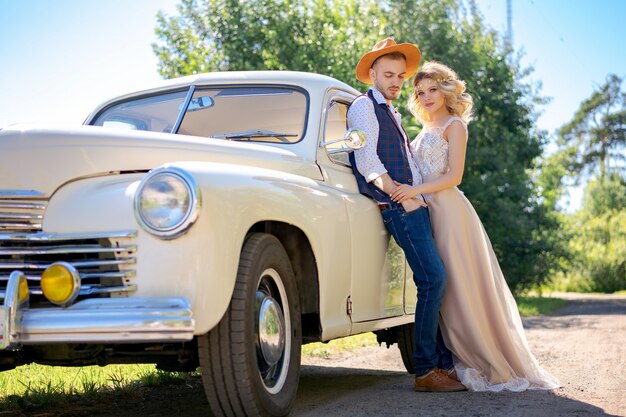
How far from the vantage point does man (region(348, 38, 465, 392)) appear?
A: 4.98m

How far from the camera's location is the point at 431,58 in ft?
63.0

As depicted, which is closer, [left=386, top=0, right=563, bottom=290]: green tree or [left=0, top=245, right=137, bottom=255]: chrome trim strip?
[left=0, top=245, right=137, bottom=255]: chrome trim strip

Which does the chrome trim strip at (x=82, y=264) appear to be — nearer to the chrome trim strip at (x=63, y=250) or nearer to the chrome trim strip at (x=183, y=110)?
the chrome trim strip at (x=63, y=250)

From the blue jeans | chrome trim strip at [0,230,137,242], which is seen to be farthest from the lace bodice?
chrome trim strip at [0,230,137,242]

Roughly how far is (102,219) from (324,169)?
1.63m

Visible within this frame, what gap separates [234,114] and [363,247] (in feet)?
3.56

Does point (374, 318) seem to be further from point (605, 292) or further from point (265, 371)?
point (605, 292)

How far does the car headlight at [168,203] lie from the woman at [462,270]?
1916 mm

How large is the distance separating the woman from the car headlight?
1.92m

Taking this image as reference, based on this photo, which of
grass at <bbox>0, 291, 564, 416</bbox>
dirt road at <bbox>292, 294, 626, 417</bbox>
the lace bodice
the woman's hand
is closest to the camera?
dirt road at <bbox>292, 294, 626, 417</bbox>

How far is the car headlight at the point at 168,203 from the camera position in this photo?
11.0 feet

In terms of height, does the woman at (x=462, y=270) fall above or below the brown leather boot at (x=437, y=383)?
above

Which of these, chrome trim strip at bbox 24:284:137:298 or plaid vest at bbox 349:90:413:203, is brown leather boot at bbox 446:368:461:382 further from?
chrome trim strip at bbox 24:284:137:298

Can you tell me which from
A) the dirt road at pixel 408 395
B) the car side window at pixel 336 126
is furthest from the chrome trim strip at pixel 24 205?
the car side window at pixel 336 126
